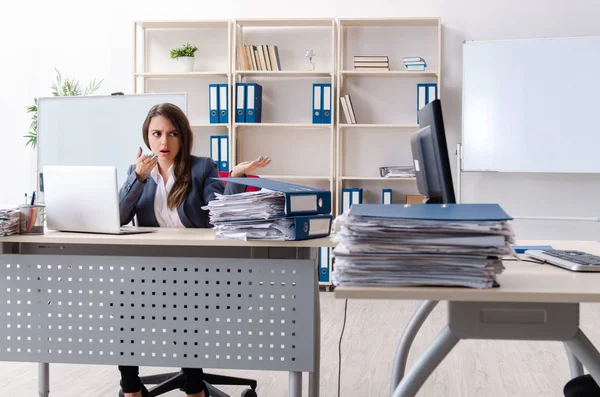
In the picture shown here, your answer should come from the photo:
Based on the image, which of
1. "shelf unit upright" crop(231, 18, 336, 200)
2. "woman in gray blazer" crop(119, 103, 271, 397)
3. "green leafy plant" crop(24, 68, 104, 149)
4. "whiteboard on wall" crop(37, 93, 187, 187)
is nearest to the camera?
"woman in gray blazer" crop(119, 103, 271, 397)

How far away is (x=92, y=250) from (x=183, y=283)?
0.35 metres

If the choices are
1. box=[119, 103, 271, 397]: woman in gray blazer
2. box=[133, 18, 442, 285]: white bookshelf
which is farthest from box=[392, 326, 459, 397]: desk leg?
box=[133, 18, 442, 285]: white bookshelf

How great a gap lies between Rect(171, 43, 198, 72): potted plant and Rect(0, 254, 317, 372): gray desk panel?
10.8 ft

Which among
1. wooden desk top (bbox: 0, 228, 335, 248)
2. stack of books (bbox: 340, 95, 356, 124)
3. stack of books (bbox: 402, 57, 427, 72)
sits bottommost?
wooden desk top (bbox: 0, 228, 335, 248)

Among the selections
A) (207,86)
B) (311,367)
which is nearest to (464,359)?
(311,367)

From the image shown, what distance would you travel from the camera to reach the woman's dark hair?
2682mm

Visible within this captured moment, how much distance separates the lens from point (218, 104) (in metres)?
5.12

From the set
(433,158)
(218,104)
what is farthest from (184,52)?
(433,158)

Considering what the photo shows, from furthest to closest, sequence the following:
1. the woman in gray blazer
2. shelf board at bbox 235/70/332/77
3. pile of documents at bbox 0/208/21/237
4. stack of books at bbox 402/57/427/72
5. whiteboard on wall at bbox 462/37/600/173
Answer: shelf board at bbox 235/70/332/77 < stack of books at bbox 402/57/427/72 < whiteboard on wall at bbox 462/37/600/173 < the woman in gray blazer < pile of documents at bbox 0/208/21/237

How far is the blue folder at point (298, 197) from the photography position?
1837 millimetres

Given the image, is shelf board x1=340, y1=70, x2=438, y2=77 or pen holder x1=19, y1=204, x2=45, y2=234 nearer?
pen holder x1=19, y1=204, x2=45, y2=234

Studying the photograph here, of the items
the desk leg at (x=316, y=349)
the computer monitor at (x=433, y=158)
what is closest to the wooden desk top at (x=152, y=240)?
the desk leg at (x=316, y=349)

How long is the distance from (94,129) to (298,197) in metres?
2.65

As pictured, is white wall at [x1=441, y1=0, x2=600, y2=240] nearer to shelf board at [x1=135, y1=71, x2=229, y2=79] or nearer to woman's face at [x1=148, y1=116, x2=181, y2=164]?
shelf board at [x1=135, y1=71, x2=229, y2=79]
